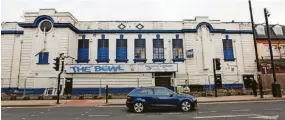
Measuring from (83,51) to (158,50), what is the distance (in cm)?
918

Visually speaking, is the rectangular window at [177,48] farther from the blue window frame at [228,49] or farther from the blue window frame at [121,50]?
the blue window frame at [121,50]

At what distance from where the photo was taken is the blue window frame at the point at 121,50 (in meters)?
27.8

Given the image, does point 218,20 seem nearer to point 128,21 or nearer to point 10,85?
point 128,21

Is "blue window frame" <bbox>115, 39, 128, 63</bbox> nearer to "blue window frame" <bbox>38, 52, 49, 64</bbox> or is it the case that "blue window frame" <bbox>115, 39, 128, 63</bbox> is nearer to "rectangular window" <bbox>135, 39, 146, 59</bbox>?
"rectangular window" <bbox>135, 39, 146, 59</bbox>

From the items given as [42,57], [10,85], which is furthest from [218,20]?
[10,85]

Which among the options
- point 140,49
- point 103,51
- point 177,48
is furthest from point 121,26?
point 177,48

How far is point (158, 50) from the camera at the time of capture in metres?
28.4

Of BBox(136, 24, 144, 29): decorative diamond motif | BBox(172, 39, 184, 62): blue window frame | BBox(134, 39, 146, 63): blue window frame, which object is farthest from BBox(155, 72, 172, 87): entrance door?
BBox(136, 24, 144, 29): decorative diamond motif

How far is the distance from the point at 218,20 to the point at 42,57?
21693 millimetres

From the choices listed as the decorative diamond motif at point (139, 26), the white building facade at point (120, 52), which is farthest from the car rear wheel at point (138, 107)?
the decorative diamond motif at point (139, 26)

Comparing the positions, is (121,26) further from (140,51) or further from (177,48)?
(177,48)

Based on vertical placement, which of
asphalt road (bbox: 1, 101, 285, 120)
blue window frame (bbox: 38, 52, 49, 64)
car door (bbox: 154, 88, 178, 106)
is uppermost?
blue window frame (bbox: 38, 52, 49, 64)

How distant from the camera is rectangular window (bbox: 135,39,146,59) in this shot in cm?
2812

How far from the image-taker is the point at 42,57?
25.8 m
